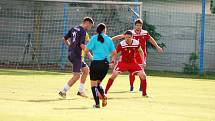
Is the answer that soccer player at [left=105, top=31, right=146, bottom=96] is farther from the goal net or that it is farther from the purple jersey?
the goal net

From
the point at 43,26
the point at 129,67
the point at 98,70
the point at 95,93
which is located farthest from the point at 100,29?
the point at 43,26

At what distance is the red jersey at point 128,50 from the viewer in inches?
605

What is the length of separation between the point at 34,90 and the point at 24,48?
1358 cm

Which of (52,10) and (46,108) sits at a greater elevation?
(52,10)

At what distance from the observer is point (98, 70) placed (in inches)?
499

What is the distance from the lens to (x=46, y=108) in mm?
11633

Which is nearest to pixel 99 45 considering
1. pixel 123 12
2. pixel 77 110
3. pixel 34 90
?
pixel 77 110

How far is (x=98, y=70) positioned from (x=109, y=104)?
0.85 metres

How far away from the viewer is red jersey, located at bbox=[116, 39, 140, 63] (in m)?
15.4

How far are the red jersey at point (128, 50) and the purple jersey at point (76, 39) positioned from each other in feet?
4.27

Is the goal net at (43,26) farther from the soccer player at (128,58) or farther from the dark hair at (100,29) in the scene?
the dark hair at (100,29)

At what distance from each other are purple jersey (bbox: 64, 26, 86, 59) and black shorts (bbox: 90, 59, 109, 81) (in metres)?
1.52

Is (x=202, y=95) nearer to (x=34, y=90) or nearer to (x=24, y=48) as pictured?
(x=34, y=90)

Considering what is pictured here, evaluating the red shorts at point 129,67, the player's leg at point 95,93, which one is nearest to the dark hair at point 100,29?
the player's leg at point 95,93
